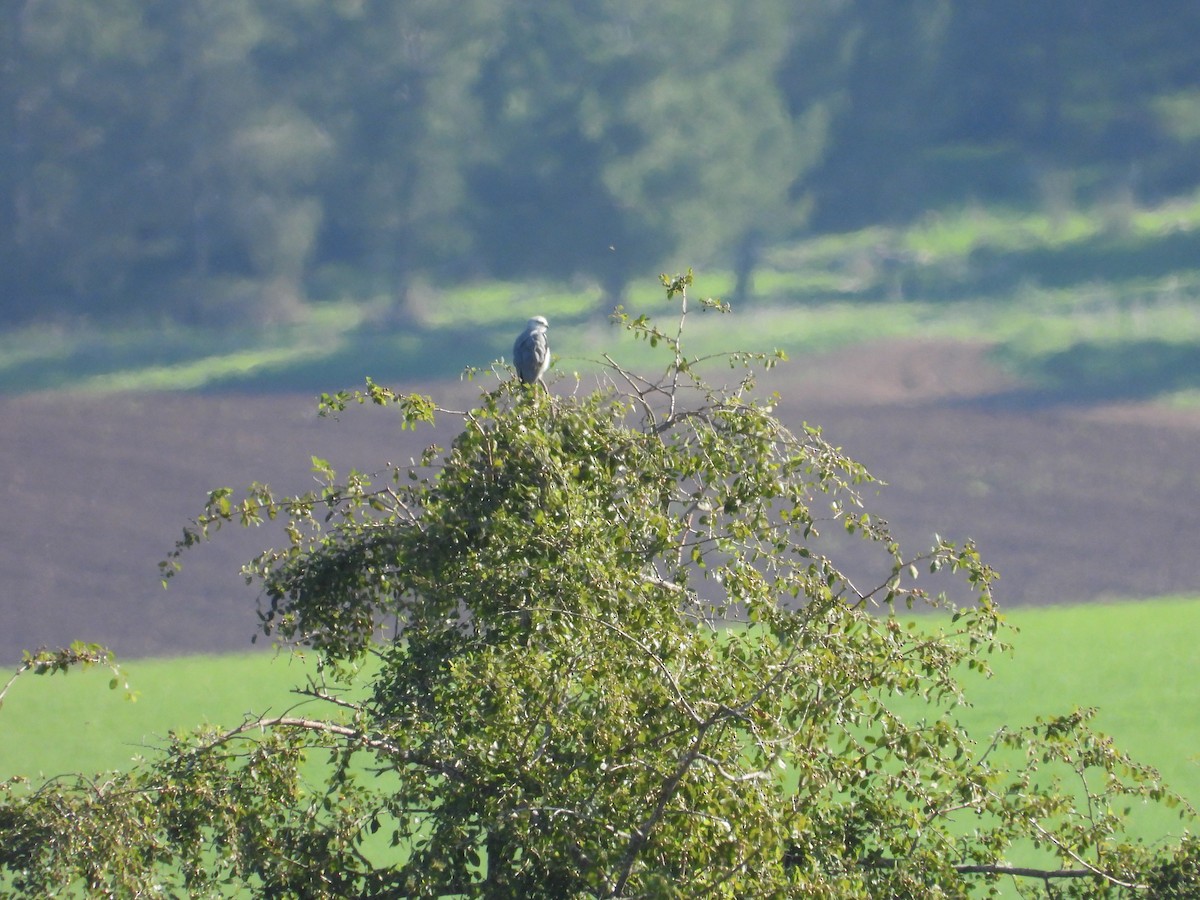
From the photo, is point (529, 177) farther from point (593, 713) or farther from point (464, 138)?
point (593, 713)

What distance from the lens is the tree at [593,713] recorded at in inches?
246

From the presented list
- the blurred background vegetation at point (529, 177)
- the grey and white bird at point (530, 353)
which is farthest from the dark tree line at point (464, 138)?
the grey and white bird at point (530, 353)

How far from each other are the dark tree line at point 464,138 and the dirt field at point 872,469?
15.5 feet

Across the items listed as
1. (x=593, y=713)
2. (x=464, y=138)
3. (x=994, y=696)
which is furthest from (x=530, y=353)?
(x=464, y=138)

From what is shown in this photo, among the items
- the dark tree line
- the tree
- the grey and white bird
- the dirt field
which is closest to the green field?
the dirt field

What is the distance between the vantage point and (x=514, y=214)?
5797cm

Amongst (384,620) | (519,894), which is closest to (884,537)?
(519,894)

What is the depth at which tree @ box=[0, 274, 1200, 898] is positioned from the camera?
6.24 metres

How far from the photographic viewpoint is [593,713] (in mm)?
6648

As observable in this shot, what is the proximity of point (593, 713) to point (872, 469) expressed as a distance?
50.3 metres

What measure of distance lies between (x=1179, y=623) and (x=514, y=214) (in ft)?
88.1

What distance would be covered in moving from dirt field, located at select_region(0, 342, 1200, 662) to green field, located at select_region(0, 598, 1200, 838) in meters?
4.09

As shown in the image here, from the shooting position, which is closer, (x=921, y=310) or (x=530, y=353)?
(x=530, y=353)

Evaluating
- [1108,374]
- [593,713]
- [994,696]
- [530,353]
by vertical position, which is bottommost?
[593,713]
